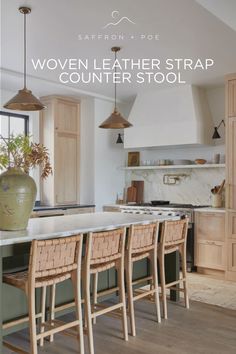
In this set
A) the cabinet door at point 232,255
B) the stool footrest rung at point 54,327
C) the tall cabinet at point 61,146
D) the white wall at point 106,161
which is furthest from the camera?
the white wall at point 106,161

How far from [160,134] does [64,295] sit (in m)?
3.43

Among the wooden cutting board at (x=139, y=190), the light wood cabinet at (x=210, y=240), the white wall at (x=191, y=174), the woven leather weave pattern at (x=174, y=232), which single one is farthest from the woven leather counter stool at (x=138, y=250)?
the wooden cutting board at (x=139, y=190)

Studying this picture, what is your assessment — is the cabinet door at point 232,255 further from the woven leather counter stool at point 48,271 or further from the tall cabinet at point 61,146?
the woven leather counter stool at point 48,271

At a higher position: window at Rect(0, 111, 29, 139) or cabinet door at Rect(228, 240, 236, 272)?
window at Rect(0, 111, 29, 139)

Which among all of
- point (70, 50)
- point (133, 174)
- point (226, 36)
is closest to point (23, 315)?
point (70, 50)

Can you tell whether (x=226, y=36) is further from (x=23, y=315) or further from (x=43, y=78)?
(x=23, y=315)

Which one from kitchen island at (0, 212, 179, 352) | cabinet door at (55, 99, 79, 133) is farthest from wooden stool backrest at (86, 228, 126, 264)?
cabinet door at (55, 99, 79, 133)

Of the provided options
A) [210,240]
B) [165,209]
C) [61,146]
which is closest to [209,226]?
[210,240]

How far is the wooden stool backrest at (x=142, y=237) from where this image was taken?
3279 millimetres

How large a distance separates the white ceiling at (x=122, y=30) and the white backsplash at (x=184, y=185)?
5.42 ft

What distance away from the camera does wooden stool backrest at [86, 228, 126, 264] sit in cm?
287

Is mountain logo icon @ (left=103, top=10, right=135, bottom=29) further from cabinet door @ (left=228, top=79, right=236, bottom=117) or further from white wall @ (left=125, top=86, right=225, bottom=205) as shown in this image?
white wall @ (left=125, top=86, right=225, bottom=205)

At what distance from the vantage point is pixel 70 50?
4.39 m

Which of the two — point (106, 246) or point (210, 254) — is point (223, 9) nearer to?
point (106, 246)
